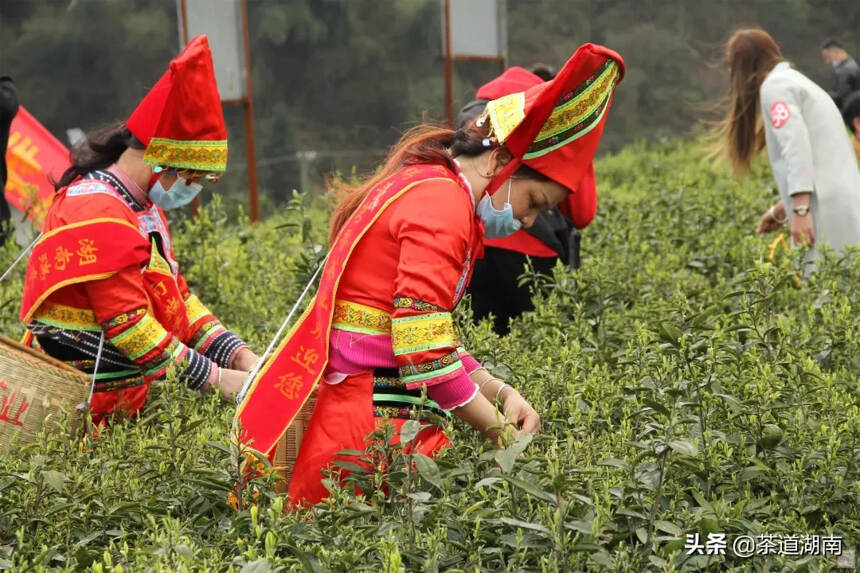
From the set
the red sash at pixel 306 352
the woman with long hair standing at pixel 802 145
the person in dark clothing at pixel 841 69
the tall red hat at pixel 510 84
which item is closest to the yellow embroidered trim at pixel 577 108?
the red sash at pixel 306 352

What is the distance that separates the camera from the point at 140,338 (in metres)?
3.88

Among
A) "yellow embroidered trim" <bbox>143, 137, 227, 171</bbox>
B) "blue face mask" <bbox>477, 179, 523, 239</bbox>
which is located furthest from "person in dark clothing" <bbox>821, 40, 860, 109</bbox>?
"blue face mask" <bbox>477, 179, 523, 239</bbox>

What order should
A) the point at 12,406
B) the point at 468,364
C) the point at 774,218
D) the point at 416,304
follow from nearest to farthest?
the point at 416,304
the point at 468,364
the point at 12,406
the point at 774,218

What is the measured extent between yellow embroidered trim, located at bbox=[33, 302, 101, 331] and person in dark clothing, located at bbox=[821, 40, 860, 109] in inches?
445

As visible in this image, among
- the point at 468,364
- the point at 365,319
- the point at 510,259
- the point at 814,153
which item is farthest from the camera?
the point at 814,153

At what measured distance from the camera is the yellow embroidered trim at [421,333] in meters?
2.85

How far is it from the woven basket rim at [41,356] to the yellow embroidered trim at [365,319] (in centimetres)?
108

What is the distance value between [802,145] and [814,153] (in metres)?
0.22

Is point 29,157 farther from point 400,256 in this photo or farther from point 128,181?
point 400,256

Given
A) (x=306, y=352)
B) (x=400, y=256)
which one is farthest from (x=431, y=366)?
(x=306, y=352)

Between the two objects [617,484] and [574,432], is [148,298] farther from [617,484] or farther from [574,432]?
[617,484]

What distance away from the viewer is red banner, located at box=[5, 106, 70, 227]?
8508mm

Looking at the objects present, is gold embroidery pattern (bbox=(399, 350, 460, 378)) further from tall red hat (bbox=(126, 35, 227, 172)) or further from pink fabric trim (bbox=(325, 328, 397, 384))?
tall red hat (bbox=(126, 35, 227, 172))

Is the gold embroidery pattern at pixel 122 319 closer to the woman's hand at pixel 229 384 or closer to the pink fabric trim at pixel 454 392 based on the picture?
the woman's hand at pixel 229 384
